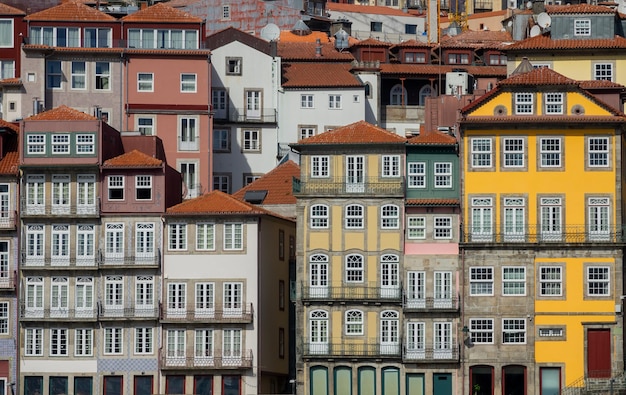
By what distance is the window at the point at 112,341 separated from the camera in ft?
354

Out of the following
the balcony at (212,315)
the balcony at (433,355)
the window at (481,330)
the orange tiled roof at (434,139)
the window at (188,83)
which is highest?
the window at (188,83)

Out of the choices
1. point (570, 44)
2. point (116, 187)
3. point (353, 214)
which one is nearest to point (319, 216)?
point (353, 214)

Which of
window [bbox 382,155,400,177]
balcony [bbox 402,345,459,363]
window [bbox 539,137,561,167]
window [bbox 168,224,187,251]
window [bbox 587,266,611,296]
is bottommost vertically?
balcony [bbox 402,345,459,363]

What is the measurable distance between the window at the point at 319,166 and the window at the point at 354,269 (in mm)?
4551

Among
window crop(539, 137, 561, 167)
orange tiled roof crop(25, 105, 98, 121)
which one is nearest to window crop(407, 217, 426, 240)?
window crop(539, 137, 561, 167)

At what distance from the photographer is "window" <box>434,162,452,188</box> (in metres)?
107

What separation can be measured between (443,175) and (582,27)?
71.7 feet

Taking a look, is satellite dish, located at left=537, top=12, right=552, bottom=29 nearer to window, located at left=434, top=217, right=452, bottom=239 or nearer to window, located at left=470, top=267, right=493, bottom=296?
window, located at left=434, top=217, right=452, bottom=239

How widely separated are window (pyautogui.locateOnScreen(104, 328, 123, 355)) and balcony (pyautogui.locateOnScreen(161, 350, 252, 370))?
2.39m

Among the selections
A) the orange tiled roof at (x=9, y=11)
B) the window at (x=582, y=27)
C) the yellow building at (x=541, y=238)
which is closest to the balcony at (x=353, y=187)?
the yellow building at (x=541, y=238)

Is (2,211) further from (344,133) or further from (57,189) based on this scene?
(344,133)

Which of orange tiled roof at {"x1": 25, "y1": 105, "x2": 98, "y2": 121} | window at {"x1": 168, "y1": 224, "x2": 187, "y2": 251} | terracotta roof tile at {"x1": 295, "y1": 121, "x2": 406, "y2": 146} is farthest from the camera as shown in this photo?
orange tiled roof at {"x1": 25, "y1": 105, "x2": 98, "y2": 121}

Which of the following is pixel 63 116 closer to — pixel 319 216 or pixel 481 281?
pixel 319 216

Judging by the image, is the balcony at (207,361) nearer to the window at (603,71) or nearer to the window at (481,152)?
the window at (481,152)
